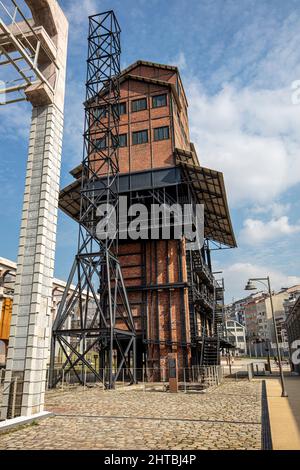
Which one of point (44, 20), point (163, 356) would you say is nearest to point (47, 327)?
point (44, 20)

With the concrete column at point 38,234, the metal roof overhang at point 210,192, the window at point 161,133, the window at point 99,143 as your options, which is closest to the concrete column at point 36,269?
the concrete column at point 38,234

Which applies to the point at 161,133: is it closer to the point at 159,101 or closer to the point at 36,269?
the point at 159,101

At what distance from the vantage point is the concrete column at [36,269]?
10102 millimetres

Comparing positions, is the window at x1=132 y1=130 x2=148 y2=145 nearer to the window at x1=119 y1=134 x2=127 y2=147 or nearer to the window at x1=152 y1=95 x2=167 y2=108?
the window at x1=119 y1=134 x2=127 y2=147

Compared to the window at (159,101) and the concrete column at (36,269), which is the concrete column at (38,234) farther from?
the window at (159,101)

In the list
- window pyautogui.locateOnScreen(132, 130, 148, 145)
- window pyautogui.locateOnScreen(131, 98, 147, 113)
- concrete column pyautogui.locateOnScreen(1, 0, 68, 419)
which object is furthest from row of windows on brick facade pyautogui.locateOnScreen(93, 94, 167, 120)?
concrete column pyautogui.locateOnScreen(1, 0, 68, 419)

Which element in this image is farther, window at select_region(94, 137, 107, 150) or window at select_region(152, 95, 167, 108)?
window at select_region(152, 95, 167, 108)

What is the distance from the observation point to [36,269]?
10859 mm

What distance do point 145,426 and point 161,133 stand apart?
24.2 m

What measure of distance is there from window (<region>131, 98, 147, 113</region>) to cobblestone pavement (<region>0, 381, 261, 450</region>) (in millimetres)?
24256

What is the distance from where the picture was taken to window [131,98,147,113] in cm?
3088

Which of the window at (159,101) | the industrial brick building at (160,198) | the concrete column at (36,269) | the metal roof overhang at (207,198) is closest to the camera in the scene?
the concrete column at (36,269)

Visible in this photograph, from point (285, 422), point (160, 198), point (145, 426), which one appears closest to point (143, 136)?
point (160, 198)

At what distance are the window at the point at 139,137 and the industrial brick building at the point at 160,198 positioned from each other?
0.30ft
